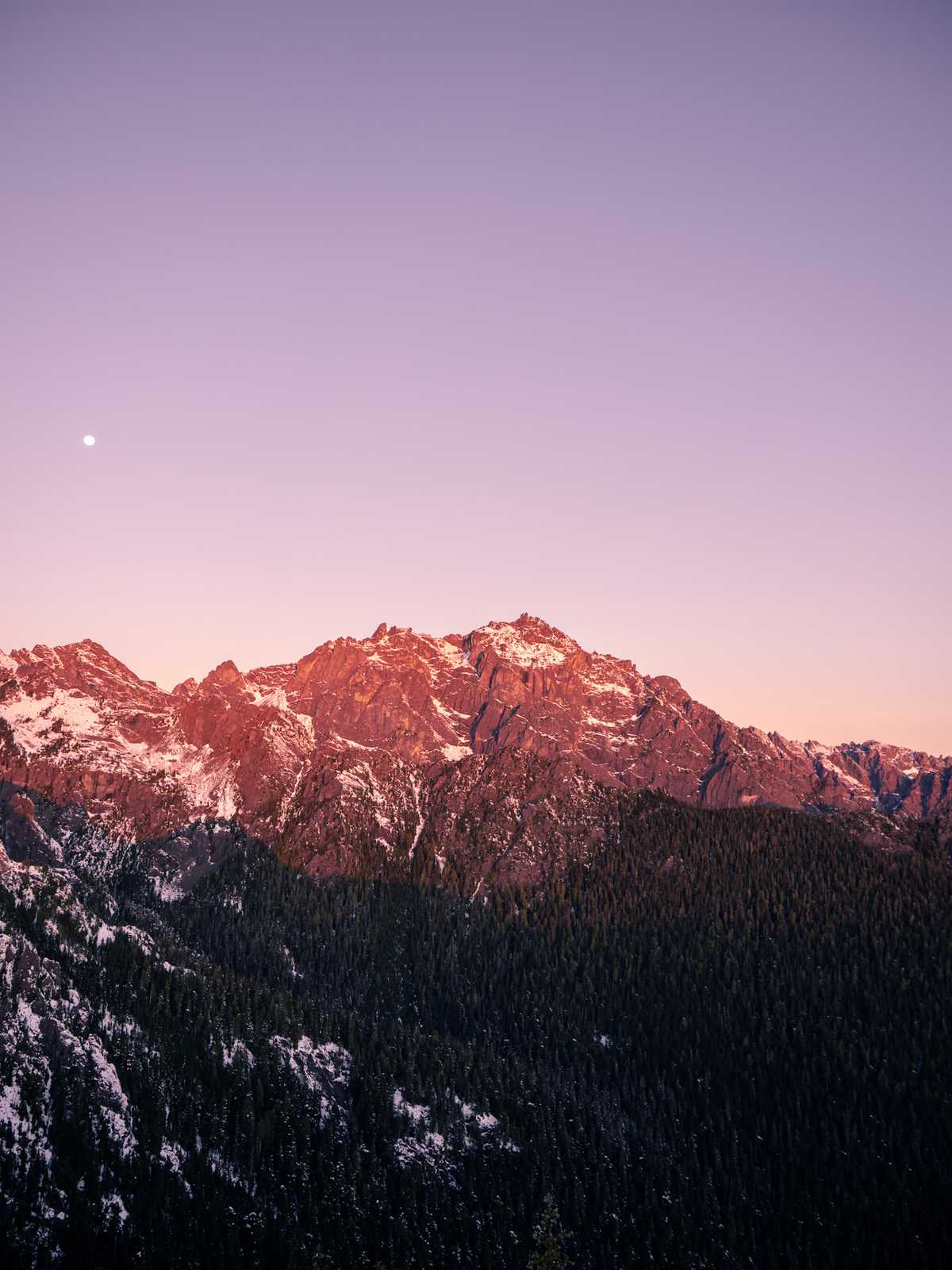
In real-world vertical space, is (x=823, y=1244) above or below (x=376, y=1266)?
above

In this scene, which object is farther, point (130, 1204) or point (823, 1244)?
point (823, 1244)

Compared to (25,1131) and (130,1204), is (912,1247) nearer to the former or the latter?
(130,1204)

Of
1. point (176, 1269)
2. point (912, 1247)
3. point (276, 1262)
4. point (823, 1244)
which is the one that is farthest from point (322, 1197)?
point (912, 1247)

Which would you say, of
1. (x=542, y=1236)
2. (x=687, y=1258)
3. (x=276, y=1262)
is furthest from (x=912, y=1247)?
(x=276, y=1262)

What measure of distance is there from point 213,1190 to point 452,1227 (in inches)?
1917

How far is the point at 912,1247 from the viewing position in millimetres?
198375

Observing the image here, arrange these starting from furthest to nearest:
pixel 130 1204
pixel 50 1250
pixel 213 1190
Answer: pixel 213 1190 → pixel 130 1204 → pixel 50 1250

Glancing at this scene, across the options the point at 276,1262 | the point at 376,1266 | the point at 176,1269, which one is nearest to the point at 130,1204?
the point at 176,1269

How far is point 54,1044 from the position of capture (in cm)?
19550

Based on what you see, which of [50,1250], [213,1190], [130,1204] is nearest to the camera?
[50,1250]

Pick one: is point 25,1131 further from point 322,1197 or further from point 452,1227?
point 452,1227

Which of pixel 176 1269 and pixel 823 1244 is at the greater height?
pixel 823 1244

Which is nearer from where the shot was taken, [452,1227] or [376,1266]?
[376,1266]

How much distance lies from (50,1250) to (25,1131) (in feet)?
71.6
